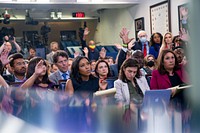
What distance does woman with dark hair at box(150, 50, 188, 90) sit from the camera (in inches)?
100

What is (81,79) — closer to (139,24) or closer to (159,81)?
(159,81)

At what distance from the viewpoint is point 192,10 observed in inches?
13.8

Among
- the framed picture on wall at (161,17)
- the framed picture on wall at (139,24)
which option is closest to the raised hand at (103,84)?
the framed picture on wall at (161,17)

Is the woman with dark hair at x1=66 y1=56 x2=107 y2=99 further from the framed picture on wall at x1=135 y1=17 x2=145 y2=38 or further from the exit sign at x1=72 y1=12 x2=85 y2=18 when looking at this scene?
the exit sign at x1=72 y1=12 x2=85 y2=18

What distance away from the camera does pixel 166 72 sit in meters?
2.59

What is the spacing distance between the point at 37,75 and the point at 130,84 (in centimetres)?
68

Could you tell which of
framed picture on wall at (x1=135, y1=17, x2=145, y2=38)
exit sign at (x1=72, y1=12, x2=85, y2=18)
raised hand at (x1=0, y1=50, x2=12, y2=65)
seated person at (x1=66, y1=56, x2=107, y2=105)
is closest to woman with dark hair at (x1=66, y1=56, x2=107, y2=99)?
seated person at (x1=66, y1=56, x2=107, y2=105)

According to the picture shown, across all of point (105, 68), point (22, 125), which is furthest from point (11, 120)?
point (105, 68)

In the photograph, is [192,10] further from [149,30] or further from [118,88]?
[149,30]

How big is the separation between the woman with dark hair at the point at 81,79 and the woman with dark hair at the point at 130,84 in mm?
205

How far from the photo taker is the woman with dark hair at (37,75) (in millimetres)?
2357

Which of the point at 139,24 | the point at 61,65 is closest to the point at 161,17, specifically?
the point at 139,24

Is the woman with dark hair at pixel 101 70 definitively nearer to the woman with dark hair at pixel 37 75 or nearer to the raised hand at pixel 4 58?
the woman with dark hair at pixel 37 75

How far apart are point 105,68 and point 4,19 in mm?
6567
